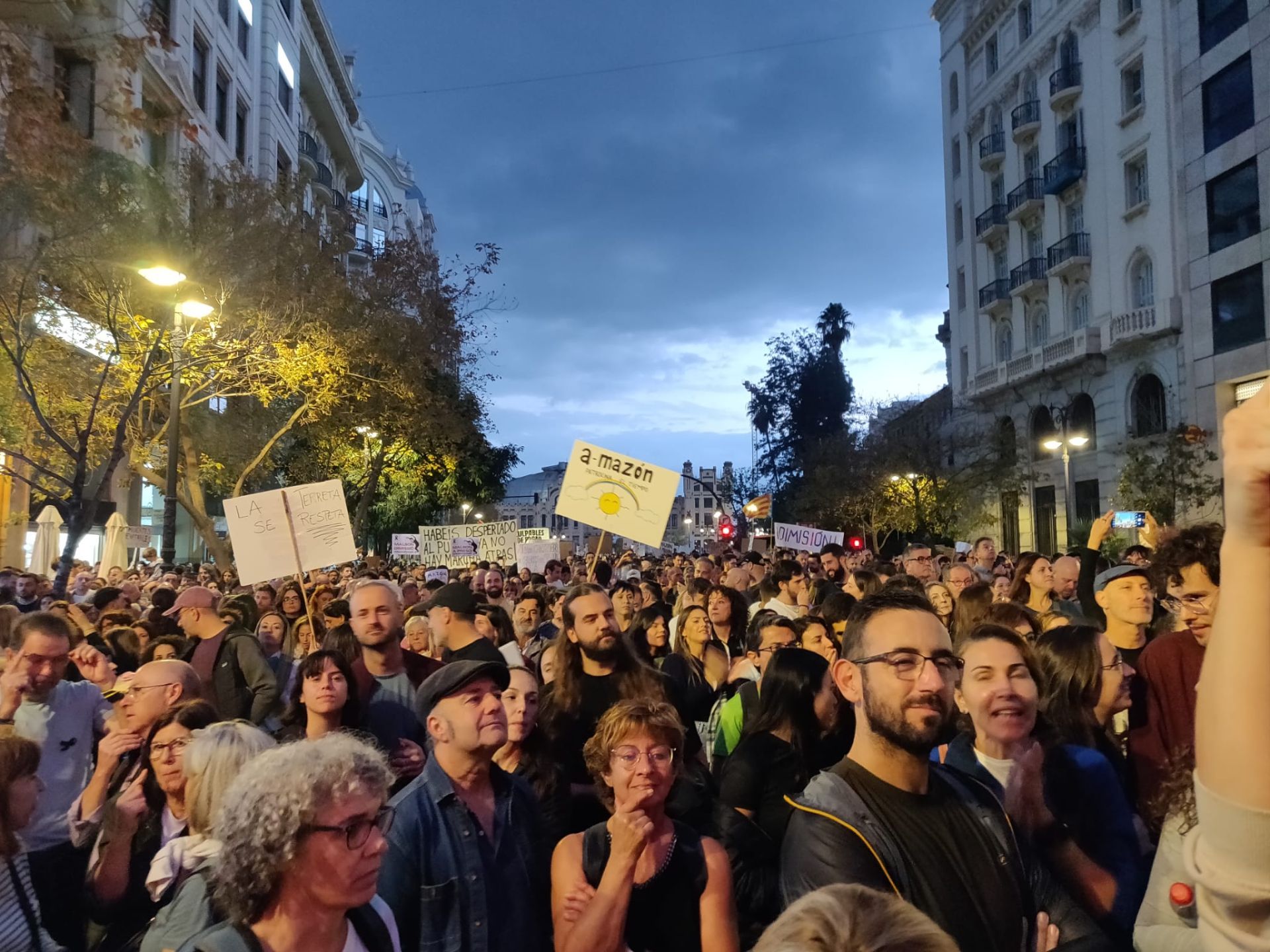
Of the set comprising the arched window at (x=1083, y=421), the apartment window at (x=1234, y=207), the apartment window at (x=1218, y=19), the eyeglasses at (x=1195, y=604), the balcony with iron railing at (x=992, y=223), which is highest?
the apartment window at (x=1218, y=19)

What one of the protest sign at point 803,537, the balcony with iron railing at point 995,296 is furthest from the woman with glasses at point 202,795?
the balcony with iron railing at point 995,296

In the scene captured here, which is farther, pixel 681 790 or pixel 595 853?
pixel 681 790

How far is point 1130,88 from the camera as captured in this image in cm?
3222

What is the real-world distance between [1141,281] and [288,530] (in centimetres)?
3105

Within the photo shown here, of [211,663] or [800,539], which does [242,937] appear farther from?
[800,539]

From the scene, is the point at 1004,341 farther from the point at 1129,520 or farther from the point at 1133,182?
the point at 1129,520

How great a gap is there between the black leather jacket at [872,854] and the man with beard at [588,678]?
2.09 m

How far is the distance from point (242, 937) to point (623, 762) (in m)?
1.27

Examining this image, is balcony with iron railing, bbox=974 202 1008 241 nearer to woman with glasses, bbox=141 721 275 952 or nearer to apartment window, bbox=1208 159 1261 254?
apartment window, bbox=1208 159 1261 254

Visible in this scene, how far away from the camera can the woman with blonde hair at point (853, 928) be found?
1.47 meters

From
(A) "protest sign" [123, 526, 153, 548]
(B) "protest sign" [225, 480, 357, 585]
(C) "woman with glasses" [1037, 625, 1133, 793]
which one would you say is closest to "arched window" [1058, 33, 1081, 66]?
(A) "protest sign" [123, 526, 153, 548]

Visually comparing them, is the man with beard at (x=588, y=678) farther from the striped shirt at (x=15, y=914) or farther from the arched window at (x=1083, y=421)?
the arched window at (x=1083, y=421)

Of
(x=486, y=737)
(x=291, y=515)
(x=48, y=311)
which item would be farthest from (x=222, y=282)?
(x=486, y=737)

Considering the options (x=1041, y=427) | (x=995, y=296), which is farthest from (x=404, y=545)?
(x=995, y=296)
